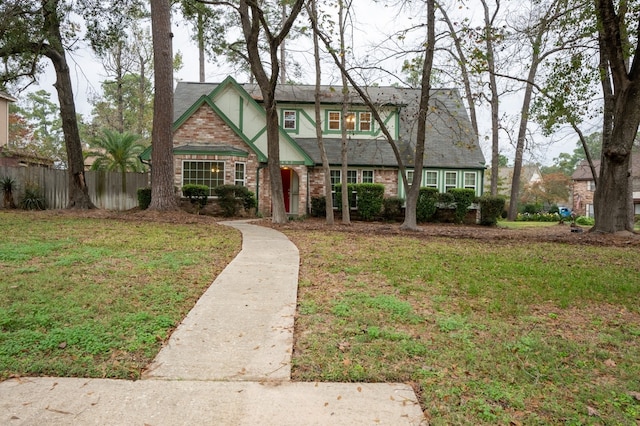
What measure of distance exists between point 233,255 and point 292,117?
14.0 meters

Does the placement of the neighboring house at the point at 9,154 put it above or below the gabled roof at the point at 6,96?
below

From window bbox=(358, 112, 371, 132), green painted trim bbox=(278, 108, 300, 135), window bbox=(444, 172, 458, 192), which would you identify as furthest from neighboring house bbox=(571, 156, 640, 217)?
green painted trim bbox=(278, 108, 300, 135)

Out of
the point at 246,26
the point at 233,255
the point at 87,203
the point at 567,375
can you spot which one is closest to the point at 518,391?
the point at 567,375

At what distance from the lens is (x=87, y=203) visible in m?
15.0

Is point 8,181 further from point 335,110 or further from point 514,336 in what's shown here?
point 514,336

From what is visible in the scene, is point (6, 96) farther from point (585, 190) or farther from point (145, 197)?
point (585, 190)

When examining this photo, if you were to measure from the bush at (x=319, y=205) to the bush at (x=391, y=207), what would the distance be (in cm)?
261

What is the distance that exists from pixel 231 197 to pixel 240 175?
158 centimetres

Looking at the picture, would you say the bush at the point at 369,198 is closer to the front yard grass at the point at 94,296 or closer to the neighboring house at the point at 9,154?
the front yard grass at the point at 94,296

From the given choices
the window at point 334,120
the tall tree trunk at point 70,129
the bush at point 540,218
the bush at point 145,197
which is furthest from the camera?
the bush at point 540,218

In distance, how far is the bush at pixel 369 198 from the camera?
17.5 meters

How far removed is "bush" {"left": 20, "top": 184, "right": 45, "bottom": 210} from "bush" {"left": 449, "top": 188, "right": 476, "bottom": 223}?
56.0 feet

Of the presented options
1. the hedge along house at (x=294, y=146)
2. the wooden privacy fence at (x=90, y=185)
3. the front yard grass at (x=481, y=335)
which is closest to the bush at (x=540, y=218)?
the hedge along house at (x=294, y=146)

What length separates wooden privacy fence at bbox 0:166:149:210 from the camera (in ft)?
52.5
